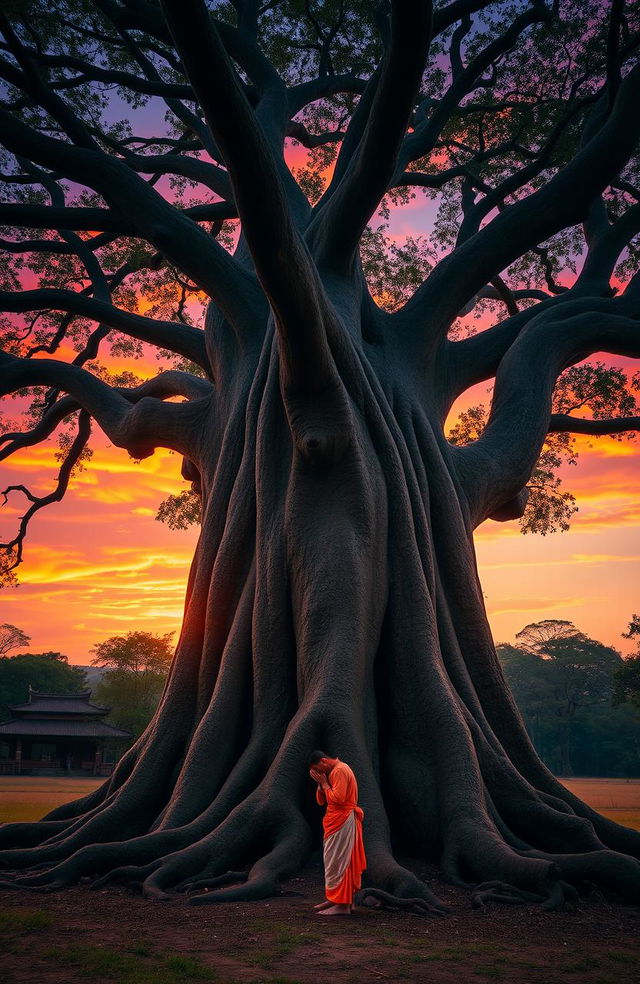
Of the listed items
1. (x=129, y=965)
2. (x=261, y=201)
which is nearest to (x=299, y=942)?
(x=129, y=965)

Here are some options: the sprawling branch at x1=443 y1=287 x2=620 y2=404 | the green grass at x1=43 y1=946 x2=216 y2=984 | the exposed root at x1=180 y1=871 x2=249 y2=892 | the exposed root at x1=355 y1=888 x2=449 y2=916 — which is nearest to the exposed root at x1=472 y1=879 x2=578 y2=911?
the exposed root at x1=355 y1=888 x2=449 y2=916

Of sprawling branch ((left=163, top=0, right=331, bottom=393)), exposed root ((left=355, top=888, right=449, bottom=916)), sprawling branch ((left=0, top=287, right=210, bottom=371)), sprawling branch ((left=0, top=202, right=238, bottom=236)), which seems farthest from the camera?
sprawling branch ((left=0, top=287, right=210, bottom=371))

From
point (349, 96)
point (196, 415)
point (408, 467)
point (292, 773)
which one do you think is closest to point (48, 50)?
point (349, 96)

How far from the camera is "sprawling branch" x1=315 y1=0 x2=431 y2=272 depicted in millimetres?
5318

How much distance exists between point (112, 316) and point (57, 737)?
1440 inches

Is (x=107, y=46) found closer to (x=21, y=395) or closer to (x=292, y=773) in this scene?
(x=21, y=395)

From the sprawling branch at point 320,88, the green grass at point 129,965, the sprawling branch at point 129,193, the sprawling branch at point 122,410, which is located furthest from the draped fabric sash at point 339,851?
the sprawling branch at point 320,88

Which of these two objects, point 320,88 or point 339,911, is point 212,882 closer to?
point 339,911

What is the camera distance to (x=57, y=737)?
4147 cm

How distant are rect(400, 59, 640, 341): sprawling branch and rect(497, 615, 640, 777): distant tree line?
3917 cm

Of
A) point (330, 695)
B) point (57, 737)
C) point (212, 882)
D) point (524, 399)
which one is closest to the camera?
point (212, 882)

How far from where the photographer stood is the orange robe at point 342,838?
17.3 feet

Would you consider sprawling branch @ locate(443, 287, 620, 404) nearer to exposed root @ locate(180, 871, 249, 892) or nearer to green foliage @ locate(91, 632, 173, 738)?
exposed root @ locate(180, 871, 249, 892)

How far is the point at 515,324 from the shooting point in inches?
417
